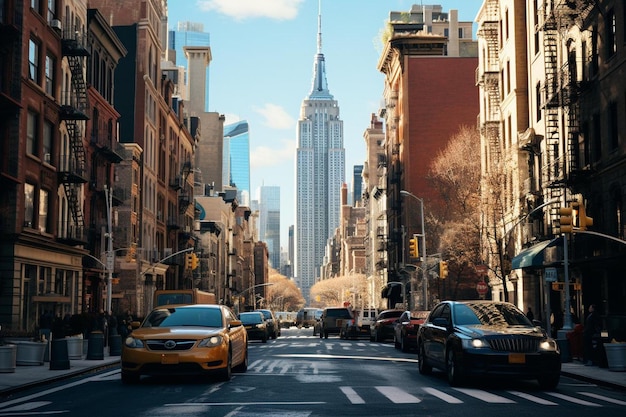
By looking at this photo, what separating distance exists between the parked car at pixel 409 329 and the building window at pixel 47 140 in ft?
60.7

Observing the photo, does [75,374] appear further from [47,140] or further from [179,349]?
[47,140]

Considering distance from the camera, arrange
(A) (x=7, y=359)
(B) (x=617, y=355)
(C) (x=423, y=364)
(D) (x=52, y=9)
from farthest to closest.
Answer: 1. (D) (x=52, y=9)
2. (B) (x=617, y=355)
3. (A) (x=7, y=359)
4. (C) (x=423, y=364)

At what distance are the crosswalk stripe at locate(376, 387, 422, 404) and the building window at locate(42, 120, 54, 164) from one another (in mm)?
28775

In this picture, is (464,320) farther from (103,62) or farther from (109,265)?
(103,62)

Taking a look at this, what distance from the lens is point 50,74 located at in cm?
4219

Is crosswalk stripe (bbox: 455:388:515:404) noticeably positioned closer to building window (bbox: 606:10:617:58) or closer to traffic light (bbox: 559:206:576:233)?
traffic light (bbox: 559:206:576:233)

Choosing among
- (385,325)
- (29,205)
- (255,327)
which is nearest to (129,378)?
(29,205)

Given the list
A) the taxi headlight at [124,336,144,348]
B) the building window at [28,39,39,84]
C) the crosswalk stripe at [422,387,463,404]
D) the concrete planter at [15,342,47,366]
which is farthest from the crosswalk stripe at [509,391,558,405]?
the building window at [28,39,39,84]

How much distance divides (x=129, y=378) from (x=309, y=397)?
4.58 meters

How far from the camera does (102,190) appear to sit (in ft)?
175

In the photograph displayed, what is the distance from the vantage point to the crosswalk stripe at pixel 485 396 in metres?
13.9

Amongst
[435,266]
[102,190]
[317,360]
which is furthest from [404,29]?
[317,360]

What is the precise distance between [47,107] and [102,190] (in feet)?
42.0

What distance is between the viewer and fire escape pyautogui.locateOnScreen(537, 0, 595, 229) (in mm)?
39031
